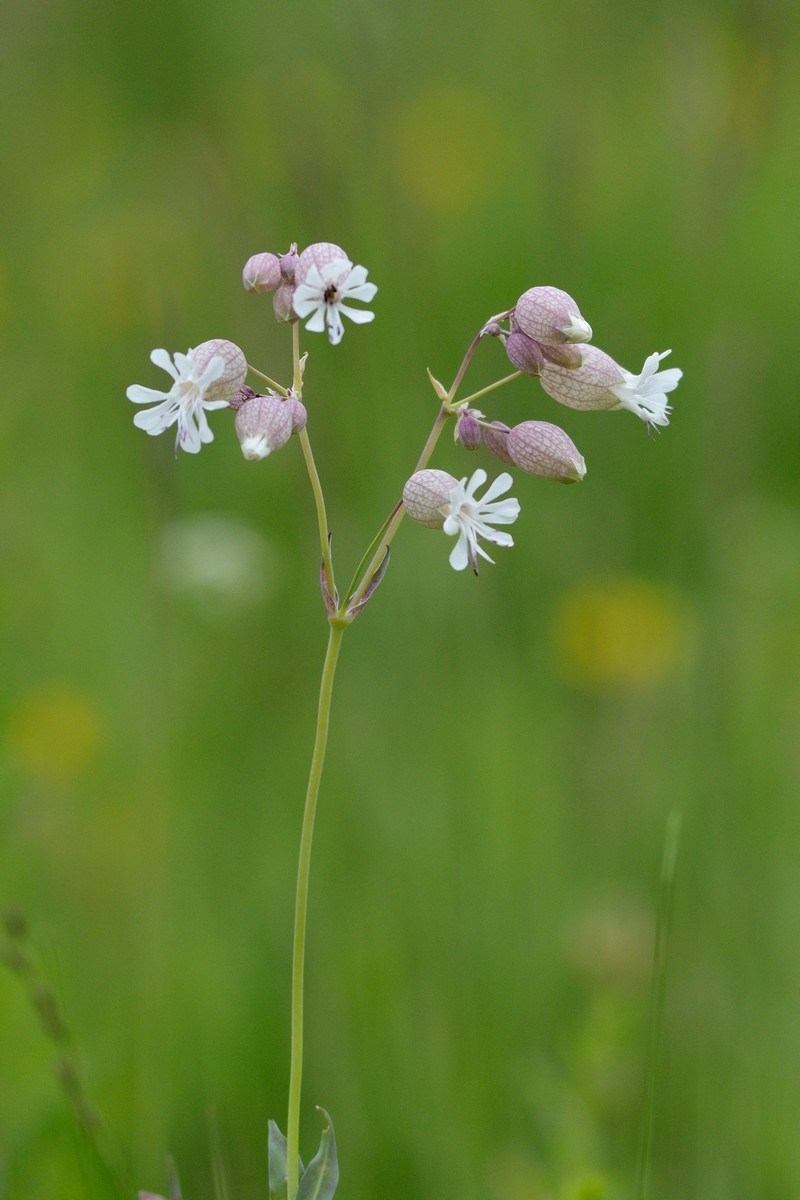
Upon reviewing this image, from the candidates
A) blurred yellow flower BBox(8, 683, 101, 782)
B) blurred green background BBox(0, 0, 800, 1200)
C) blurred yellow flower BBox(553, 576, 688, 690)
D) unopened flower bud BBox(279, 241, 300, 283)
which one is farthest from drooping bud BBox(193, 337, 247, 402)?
blurred yellow flower BBox(553, 576, 688, 690)

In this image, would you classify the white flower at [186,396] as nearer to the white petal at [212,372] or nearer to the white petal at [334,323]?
the white petal at [212,372]

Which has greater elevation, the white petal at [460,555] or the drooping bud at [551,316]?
the drooping bud at [551,316]

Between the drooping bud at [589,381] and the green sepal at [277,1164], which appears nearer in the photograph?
the green sepal at [277,1164]

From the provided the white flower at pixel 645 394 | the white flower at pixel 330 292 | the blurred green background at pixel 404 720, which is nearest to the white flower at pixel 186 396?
the white flower at pixel 330 292

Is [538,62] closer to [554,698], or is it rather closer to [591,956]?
[554,698]

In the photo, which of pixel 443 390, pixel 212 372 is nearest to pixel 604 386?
pixel 443 390

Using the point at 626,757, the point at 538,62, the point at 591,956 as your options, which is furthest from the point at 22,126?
the point at 591,956
